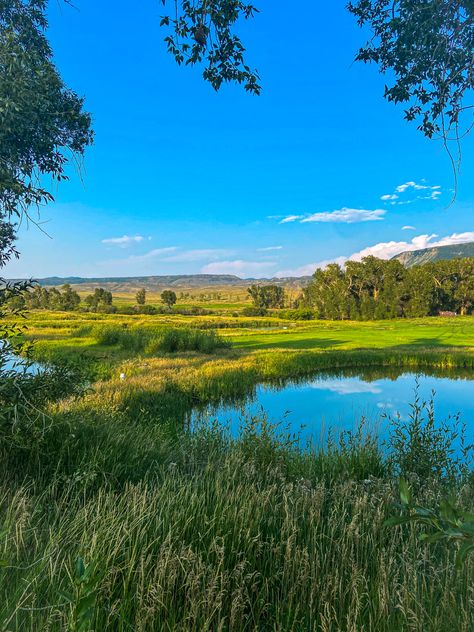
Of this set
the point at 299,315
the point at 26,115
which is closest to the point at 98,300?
the point at 299,315

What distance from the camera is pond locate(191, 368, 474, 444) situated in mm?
14086

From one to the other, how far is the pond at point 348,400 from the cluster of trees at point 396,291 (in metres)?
63.1

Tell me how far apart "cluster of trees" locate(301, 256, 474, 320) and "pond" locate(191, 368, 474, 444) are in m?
63.1

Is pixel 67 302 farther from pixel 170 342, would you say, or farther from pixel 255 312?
pixel 170 342

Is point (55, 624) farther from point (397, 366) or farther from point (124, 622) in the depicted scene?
point (397, 366)

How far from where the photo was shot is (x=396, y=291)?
84.8 m

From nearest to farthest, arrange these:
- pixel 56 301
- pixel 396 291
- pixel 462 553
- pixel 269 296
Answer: pixel 462 553 → pixel 396 291 → pixel 56 301 → pixel 269 296

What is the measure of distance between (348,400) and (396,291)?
74483mm

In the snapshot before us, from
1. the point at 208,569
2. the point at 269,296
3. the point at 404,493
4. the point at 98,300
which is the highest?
the point at 404,493

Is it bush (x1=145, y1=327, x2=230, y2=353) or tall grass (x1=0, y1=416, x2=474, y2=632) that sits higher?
tall grass (x1=0, y1=416, x2=474, y2=632)

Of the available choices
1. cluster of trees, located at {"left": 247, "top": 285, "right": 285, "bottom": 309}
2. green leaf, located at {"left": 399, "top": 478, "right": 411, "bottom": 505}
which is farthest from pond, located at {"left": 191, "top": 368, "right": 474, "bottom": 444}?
cluster of trees, located at {"left": 247, "top": 285, "right": 285, "bottom": 309}

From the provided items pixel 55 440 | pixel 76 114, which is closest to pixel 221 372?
pixel 55 440

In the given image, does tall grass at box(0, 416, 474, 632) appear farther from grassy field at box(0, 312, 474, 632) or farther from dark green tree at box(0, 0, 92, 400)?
dark green tree at box(0, 0, 92, 400)

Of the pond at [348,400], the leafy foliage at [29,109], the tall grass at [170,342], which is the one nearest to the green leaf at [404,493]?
the leafy foliage at [29,109]
